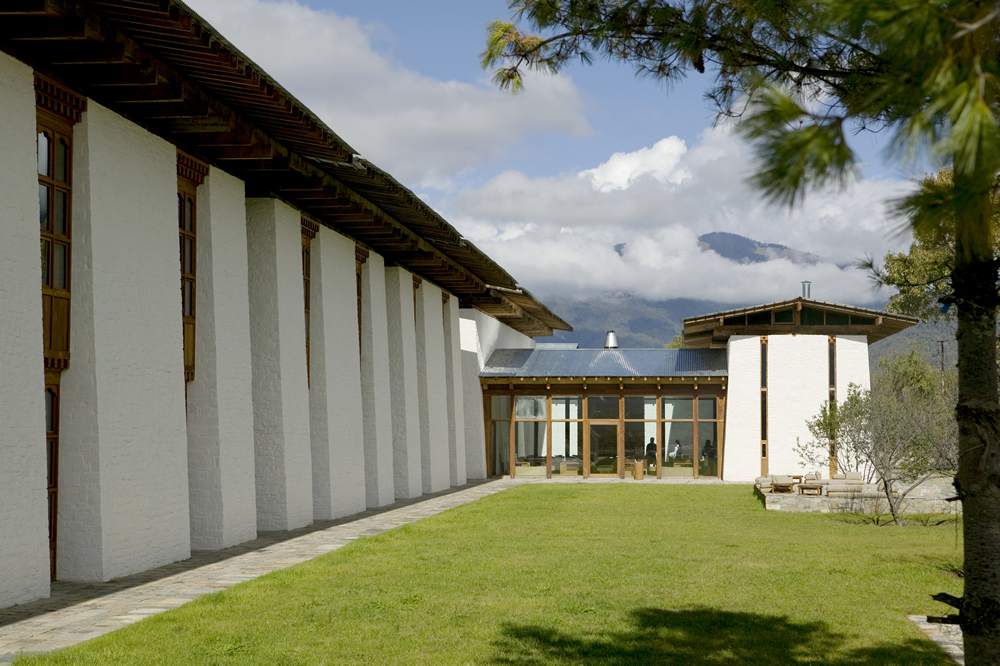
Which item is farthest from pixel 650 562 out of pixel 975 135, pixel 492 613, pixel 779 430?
pixel 779 430

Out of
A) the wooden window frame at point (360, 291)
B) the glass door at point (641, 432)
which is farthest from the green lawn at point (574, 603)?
the glass door at point (641, 432)

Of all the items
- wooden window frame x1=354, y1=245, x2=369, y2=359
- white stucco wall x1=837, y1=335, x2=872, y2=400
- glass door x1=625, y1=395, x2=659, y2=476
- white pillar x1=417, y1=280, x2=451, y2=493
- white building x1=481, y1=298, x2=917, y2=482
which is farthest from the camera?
glass door x1=625, y1=395, x2=659, y2=476

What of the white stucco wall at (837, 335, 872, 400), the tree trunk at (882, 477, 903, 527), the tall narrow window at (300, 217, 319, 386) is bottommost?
Answer: the tree trunk at (882, 477, 903, 527)

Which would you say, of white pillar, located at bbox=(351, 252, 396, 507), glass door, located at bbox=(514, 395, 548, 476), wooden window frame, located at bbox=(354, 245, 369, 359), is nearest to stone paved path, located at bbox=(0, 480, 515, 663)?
white pillar, located at bbox=(351, 252, 396, 507)

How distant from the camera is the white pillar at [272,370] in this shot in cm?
1662

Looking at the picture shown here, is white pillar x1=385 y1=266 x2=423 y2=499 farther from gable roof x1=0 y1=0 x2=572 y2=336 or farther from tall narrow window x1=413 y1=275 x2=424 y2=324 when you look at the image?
gable roof x1=0 y1=0 x2=572 y2=336

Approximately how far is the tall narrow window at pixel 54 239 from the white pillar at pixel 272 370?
17.3ft

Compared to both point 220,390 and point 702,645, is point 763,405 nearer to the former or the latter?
point 220,390

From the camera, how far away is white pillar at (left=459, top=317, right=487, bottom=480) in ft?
105

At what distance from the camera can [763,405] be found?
3147 cm

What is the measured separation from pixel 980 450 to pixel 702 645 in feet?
13.4

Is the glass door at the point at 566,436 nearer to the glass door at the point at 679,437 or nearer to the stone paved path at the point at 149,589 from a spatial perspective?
the glass door at the point at 679,437

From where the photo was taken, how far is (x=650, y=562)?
44.2ft

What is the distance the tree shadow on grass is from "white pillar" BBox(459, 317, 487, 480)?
22520 millimetres
